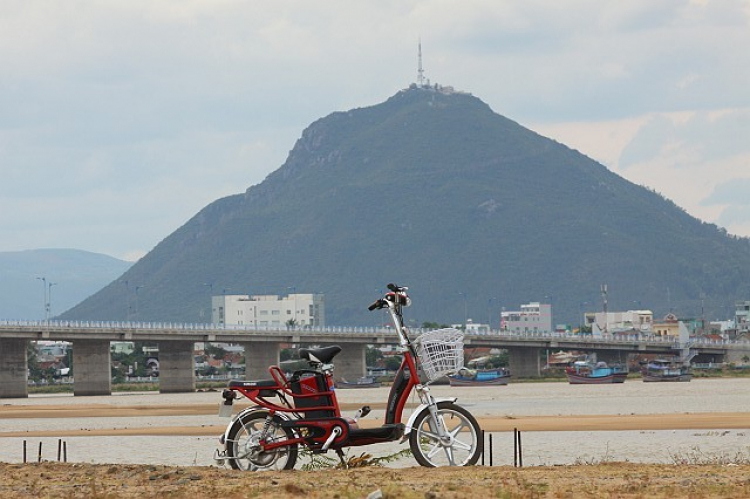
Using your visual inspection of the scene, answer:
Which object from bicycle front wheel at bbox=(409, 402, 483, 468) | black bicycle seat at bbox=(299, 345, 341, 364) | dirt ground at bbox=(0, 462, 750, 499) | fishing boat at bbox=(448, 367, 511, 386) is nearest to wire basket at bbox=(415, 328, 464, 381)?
bicycle front wheel at bbox=(409, 402, 483, 468)

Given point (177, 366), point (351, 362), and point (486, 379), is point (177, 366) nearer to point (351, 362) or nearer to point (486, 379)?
point (351, 362)

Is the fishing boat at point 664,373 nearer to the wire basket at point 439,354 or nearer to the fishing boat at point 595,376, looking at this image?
the fishing boat at point 595,376

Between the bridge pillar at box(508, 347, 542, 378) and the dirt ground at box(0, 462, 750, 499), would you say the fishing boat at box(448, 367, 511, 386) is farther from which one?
the dirt ground at box(0, 462, 750, 499)

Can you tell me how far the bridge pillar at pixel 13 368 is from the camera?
461 feet

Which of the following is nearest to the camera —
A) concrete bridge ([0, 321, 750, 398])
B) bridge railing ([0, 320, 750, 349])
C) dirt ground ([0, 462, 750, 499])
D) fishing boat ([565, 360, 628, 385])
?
dirt ground ([0, 462, 750, 499])

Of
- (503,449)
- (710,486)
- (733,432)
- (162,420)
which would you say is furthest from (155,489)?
(162,420)

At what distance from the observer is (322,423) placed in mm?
19984

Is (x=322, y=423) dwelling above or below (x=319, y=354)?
below

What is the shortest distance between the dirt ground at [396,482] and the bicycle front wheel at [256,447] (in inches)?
14.1

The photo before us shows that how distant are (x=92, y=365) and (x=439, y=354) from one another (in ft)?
428

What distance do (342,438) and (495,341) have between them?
149 meters

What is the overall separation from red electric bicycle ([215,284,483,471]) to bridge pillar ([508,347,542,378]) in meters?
157

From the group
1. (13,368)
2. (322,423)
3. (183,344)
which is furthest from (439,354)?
(183,344)

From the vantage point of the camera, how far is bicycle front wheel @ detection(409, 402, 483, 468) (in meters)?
20.1
